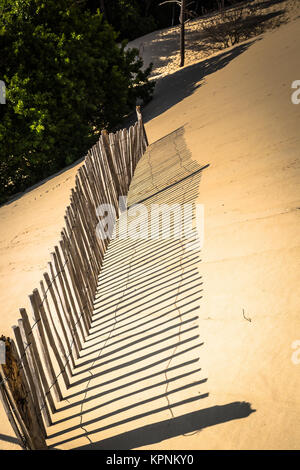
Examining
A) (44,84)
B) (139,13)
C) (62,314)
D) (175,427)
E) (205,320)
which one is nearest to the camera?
(175,427)

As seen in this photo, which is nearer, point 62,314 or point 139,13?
point 62,314

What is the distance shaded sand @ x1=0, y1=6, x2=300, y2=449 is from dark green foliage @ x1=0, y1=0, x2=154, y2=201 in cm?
400

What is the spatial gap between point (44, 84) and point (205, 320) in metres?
9.06

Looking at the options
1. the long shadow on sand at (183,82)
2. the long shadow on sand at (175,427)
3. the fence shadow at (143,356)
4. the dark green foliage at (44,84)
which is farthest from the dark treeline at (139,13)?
the long shadow on sand at (175,427)

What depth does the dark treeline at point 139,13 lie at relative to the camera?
24.9 metres

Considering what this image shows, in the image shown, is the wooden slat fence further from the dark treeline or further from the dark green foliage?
the dark treeline

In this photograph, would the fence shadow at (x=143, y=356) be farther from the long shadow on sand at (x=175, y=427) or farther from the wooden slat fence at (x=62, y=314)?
the wooden slat fence at (x=62, y=314)

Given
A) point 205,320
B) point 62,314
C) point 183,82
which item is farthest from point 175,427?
point 183,82

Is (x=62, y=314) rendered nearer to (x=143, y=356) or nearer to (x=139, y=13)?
(x=143, y=356)

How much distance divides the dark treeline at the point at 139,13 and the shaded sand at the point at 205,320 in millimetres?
21376

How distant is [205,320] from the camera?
3.22 metres

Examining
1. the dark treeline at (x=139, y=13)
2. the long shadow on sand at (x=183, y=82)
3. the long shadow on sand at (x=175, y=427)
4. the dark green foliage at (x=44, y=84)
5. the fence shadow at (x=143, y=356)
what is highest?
the dark treeline at (x=139, y=13)

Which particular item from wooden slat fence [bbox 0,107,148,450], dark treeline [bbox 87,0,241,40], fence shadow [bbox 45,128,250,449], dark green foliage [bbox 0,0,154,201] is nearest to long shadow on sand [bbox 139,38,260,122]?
dark green foliage [bbox 0,0,154,201]

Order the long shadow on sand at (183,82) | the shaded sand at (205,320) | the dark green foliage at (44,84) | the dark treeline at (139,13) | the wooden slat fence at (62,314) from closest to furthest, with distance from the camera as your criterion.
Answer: the wooden slat fence at (62,314) < the shaded sand at (205,320) < the dark green foliage at (44,84) < the long shadow on sand at (183,82) < the dark treeline at (139,13)
